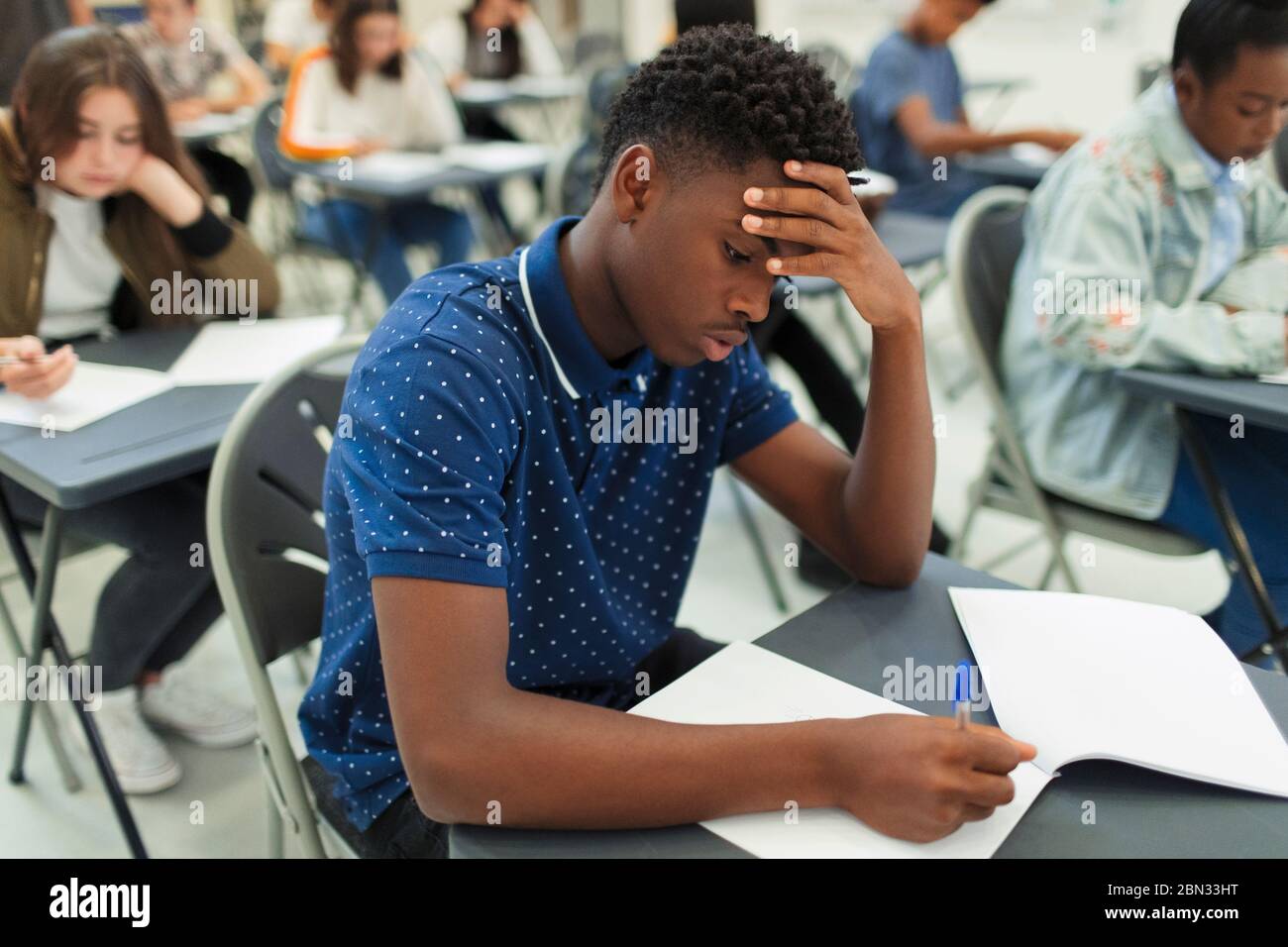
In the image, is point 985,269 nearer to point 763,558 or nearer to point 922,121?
point 763,558

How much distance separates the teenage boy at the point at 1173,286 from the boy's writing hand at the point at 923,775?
895 mm

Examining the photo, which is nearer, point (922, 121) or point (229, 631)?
point (229, 631)

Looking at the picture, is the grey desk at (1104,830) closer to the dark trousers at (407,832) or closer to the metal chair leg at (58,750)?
the dark trousers at (407,832)

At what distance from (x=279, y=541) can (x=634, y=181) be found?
58 cm

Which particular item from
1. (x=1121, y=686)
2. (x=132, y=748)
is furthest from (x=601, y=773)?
(x=132, y=748)

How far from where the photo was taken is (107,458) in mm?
1264

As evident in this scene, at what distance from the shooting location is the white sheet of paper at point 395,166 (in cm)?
320

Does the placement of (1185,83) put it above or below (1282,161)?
above

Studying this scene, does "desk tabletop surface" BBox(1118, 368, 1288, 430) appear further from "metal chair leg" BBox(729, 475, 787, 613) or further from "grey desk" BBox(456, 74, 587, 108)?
"grey desk" BBox(456, 74, 587, 108)

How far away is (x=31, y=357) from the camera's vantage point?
143 cm
